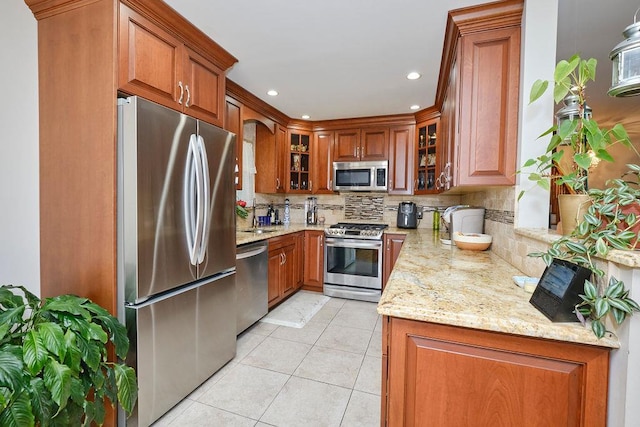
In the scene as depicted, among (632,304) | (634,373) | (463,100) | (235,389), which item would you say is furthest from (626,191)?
(235,389)

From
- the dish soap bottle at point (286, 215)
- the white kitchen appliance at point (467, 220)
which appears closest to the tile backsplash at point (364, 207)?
the dish soap bottle at point (286, 215)

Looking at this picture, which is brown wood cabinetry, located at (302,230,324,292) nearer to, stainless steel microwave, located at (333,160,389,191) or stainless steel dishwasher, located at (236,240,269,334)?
stainless steel microwave, located at (333,160,389,191)

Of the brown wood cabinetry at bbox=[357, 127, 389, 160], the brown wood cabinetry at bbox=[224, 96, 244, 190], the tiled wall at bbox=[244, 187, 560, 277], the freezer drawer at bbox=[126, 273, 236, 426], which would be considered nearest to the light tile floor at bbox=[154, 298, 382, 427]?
the freezer drawer at bbox=[126, 273, 236, 426]

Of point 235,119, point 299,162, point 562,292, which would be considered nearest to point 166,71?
point 235,119

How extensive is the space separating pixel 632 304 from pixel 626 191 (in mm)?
337

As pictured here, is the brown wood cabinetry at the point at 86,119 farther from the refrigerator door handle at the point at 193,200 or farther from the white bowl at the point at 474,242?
the white bowl at the point at 474,242

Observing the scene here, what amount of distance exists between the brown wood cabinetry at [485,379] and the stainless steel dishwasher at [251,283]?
1.77 metres

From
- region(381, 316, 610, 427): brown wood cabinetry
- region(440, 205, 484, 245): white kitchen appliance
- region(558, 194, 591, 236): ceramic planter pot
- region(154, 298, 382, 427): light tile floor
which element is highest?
region(558, 194, 591, 236): ceramic planter pot

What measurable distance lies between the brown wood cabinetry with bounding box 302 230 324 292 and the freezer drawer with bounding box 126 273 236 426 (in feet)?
5.77

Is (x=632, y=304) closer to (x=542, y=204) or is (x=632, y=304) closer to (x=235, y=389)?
(x=542, y=204)

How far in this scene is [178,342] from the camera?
1700mm

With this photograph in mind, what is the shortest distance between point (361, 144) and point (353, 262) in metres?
1.63

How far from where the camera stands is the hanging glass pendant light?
88cm

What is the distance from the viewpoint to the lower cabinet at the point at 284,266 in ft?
10.4
